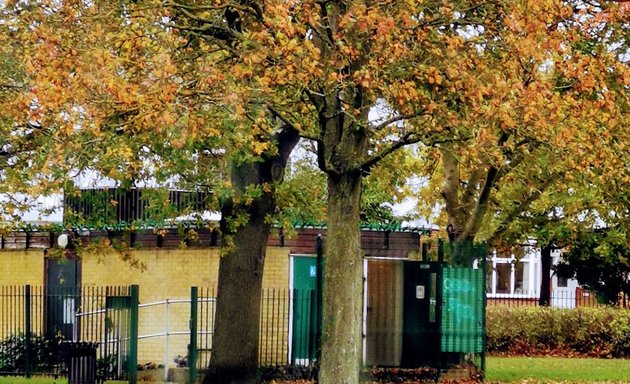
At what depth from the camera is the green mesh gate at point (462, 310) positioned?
2122cm

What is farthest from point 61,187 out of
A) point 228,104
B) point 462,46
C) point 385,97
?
point 462,46

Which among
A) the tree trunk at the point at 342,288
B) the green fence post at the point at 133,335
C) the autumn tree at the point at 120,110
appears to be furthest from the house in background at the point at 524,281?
the tree trunk at the point at 342,288

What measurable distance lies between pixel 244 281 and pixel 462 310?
3.84m

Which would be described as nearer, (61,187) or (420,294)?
(61,187)

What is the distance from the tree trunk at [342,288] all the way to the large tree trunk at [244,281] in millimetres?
3572

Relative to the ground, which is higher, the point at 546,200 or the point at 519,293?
the point at 546,200

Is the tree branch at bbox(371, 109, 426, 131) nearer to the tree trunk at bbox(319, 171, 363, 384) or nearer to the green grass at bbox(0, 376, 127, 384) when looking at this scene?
the tree trunk at bbox(319, 171, 363, 384)

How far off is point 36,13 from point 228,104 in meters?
3.11

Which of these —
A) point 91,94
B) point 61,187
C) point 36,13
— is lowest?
point 61,187

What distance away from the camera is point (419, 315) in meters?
21.3

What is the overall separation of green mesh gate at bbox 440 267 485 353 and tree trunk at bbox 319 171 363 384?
4.56m

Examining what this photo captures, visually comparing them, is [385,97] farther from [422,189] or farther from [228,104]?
[422,189]

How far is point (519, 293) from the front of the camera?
50.8 m

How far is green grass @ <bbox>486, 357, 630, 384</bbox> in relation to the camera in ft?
75.4
